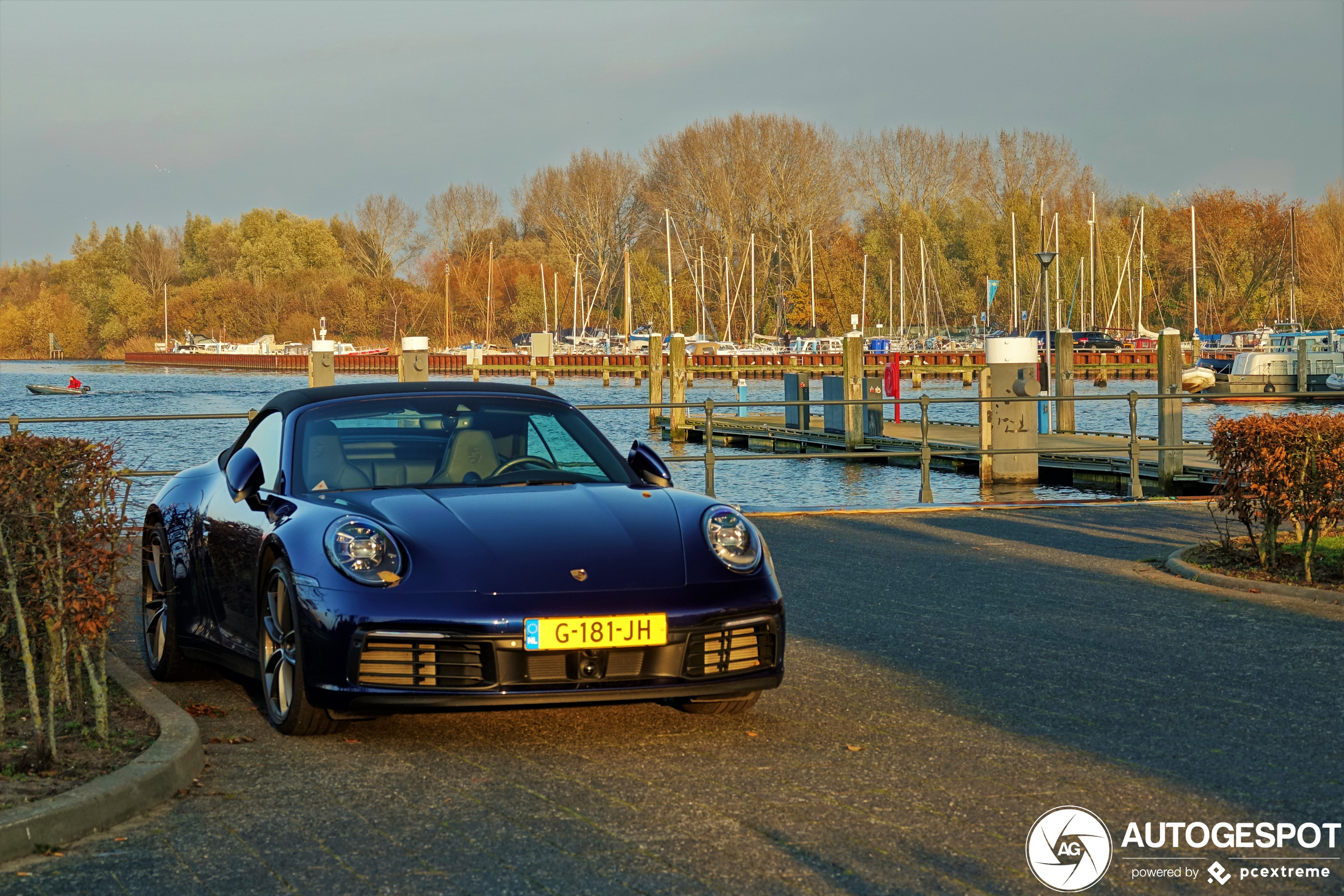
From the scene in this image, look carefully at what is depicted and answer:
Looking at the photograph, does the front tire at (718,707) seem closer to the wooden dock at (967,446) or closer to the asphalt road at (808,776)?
the asphalt road at (808,776)

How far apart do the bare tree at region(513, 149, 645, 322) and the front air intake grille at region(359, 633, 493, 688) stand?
103m

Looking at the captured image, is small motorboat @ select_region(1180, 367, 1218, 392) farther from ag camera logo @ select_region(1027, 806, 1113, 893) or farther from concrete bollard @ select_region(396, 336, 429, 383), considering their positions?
ag camera logo @ select_region(1027, 806, 1113, 893)

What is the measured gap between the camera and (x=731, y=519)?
5.85m

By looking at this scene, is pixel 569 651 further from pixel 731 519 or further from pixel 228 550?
pixel 228 550

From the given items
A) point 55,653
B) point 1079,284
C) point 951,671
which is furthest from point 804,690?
point 1079,284

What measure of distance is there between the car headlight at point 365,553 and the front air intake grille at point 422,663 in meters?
0.23

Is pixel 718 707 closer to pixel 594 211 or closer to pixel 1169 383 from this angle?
pixel 1169 383

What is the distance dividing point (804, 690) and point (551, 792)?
1.94m

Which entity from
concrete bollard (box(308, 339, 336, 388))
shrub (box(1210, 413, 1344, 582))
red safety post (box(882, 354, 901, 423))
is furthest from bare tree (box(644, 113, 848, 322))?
shrub (box(1210, 413, 1344, 582))

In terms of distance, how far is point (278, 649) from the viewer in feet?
18.8

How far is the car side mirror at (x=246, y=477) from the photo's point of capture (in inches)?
249

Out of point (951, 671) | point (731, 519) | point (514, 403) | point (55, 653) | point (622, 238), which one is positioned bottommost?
point (951, 671)

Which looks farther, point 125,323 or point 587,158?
point 125,323

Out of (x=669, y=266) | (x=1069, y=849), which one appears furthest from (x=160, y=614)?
(x=669, y=266)
